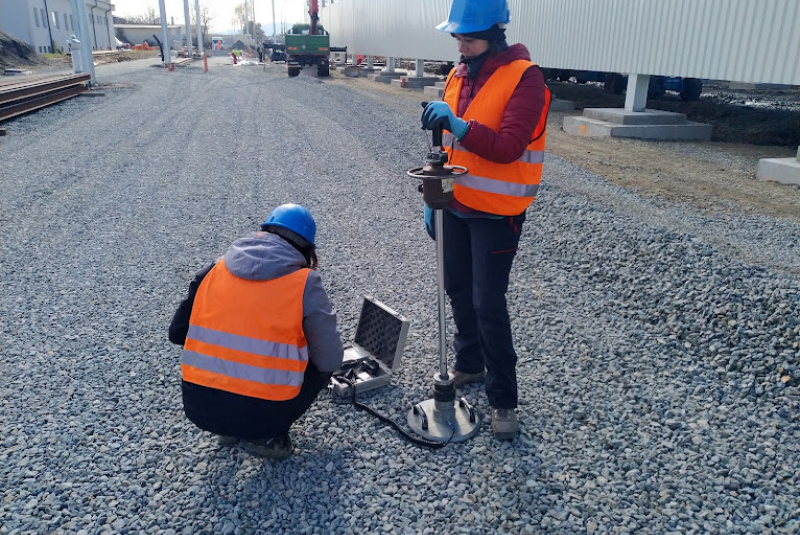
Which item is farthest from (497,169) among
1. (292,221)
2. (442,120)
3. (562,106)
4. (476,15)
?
(562,106)

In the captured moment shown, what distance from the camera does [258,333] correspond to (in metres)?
2.73

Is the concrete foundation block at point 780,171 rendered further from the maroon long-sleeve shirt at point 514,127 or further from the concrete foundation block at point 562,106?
the concrete foundation block at point 562,106

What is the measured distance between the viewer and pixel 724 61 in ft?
36.6

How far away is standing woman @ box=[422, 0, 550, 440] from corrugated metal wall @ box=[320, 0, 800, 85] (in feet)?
30.6

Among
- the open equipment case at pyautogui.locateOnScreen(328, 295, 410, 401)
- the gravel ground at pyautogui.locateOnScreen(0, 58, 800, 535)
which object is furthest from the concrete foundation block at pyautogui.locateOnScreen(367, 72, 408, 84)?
the open equipment case at pyautogui.locateOnScreen(328, 295, 410, 401)

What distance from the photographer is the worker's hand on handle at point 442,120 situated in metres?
2.73

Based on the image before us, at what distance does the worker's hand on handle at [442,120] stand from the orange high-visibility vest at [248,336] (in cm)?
87

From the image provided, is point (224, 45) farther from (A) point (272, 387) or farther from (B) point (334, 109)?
(A) point (272, 387)

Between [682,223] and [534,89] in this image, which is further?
[682,223]

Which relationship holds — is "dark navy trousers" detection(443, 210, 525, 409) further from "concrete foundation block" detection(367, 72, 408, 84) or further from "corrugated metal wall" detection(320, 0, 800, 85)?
"concrete foundation block" detection(367, 72, 408, 84)

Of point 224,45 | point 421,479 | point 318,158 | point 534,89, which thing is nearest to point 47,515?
point 421,479

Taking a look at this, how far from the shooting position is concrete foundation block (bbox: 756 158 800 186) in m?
8.92

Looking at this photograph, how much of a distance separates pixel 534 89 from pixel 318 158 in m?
8.25

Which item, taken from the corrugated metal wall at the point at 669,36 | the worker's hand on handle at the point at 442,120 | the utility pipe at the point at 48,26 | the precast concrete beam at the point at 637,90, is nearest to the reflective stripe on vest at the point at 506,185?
the worker's hand on handle at the point at 442,120
